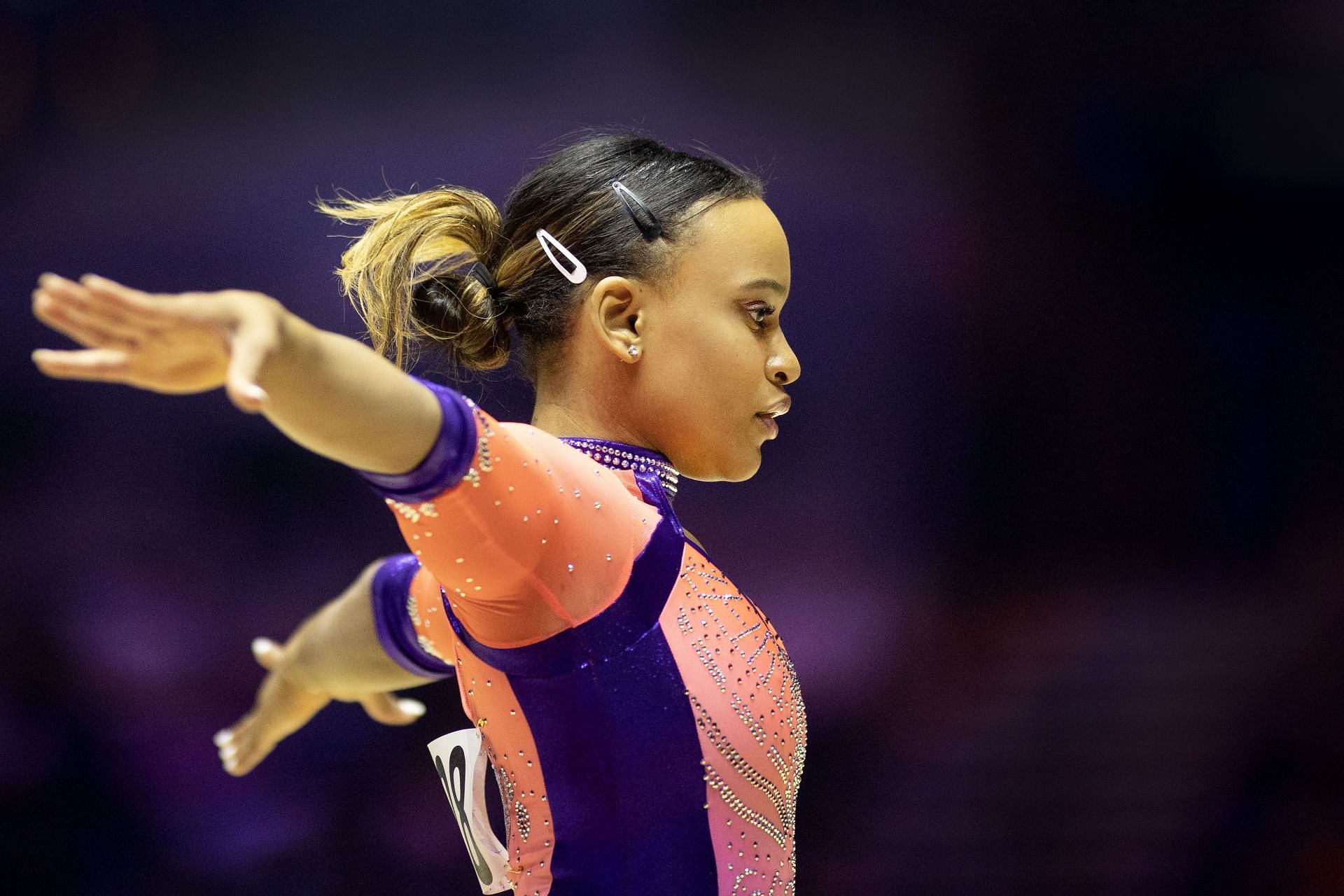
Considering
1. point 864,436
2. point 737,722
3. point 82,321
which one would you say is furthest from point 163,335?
point 864,436

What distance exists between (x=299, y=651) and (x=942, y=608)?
1255 mm

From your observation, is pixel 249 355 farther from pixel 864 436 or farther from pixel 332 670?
pixel 864 436

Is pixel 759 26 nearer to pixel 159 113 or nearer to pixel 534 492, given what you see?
pixel 159 113

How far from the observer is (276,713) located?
120cm

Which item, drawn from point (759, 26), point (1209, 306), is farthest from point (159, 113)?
point (1209, 306)

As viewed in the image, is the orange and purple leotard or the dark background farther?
the dark background

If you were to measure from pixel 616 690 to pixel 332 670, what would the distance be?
38 centimetres

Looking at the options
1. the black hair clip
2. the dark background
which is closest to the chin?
the black hair clip

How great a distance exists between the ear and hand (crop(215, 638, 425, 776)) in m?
0.36

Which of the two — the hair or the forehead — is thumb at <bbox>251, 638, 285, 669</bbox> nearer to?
the hair

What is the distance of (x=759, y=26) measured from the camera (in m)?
2.07

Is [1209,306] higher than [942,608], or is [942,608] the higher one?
[1209,306]

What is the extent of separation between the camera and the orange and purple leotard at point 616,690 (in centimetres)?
91

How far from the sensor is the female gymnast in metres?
0.76
